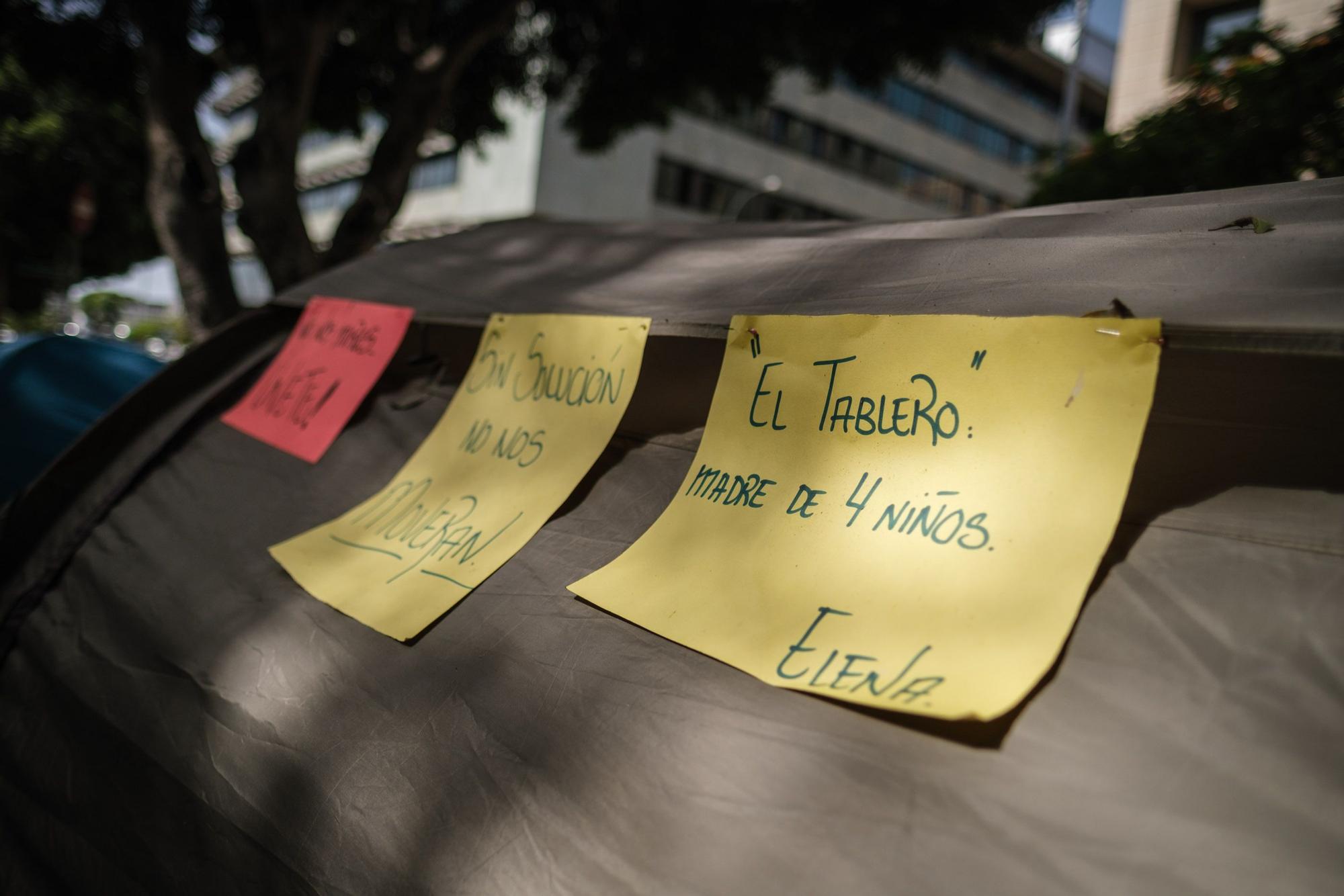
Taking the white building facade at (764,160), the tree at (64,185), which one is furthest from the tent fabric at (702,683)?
the white building facade at (764,160)

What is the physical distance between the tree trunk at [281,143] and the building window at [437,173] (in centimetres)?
1880

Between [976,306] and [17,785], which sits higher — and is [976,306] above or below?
above

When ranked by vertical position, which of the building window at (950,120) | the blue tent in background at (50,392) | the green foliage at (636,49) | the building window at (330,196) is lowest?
the blue tent in background at (50,392)

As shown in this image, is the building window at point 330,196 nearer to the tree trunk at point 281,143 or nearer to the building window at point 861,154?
the building window at point 861,154

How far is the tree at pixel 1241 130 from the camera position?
2559mm

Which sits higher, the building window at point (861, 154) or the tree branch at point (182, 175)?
the building window at point (861, 154)

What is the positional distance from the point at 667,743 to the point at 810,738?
0.15m

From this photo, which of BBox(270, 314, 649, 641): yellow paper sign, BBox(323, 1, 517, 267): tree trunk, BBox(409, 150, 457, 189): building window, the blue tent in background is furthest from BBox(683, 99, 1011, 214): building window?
BBox(270, 314, 649, 641): yellow paper sign

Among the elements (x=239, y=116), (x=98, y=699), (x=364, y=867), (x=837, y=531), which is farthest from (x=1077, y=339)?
(x=239, y=116)

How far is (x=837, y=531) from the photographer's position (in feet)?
2.99

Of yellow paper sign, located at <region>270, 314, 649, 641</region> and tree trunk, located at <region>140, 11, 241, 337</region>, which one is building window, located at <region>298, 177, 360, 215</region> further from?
yellow paper sign, located at <region>270, 314, 649, 641</region>

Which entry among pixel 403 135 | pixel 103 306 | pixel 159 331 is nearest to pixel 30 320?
pixel 159 331

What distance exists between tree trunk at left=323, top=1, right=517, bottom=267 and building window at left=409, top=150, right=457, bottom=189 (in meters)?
18.2

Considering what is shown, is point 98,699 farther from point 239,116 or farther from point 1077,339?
point 239,116
